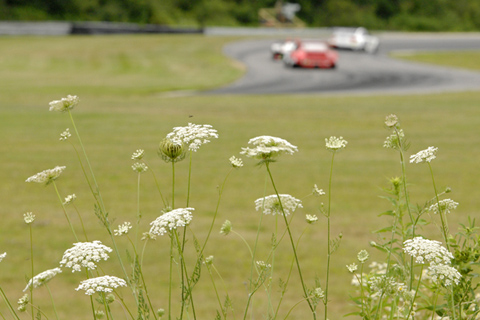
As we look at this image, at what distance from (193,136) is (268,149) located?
0.25 metres

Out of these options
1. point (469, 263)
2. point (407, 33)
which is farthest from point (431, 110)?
point (407, 33)

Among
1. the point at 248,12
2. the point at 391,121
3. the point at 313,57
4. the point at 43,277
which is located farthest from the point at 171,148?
the point at 248,12

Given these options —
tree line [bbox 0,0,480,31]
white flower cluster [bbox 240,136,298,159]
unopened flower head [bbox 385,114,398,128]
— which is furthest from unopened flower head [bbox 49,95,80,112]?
tree line [bbox 0,0,480,31]

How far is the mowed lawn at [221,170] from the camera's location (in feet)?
22.1

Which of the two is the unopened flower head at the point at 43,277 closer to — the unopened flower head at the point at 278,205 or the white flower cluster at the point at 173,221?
the white flower cluster at the point at 173,221

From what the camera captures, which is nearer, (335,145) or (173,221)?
(173,221)

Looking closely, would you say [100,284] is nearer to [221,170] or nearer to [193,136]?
[193,136]

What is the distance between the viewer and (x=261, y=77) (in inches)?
1249

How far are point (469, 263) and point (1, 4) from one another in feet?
198

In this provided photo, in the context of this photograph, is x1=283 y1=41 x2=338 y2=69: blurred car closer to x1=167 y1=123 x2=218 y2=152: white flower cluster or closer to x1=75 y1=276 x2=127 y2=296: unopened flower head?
x1=167 y1=123 x2=218 y2=152: white flower cluster

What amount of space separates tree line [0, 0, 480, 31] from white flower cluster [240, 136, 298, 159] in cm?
5984

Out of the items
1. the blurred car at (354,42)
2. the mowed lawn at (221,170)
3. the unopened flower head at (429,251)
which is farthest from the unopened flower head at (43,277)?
the blurred car at (354,42)

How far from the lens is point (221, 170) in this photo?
11.6 m

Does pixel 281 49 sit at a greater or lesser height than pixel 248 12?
greater
